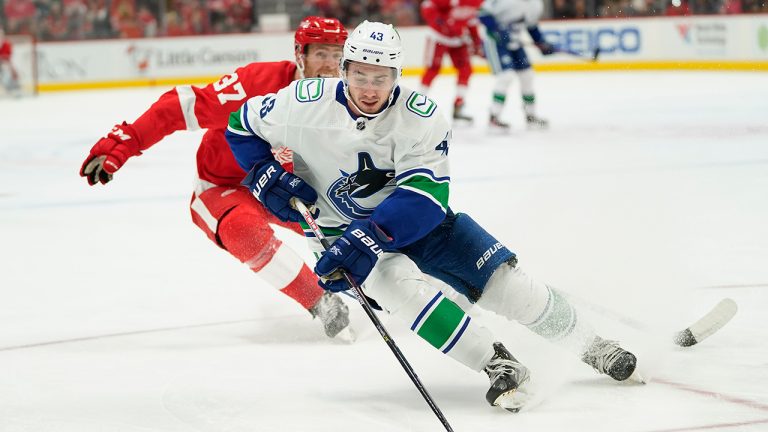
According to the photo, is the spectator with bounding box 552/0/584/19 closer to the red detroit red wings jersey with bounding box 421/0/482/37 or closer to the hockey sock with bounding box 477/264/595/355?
the red detroit red wings jersey with bounding box 421/0/482/37

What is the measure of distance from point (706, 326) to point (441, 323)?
901 millimetres

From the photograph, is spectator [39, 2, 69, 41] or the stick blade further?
spectator [39, 2, 69, 41]

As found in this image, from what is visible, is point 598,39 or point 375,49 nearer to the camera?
point 375,49

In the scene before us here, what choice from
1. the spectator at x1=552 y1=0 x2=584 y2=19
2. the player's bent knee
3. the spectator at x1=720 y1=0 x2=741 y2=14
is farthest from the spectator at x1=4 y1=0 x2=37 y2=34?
the player's bent knee

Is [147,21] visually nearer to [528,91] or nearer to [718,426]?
[528,91]

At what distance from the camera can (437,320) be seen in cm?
259

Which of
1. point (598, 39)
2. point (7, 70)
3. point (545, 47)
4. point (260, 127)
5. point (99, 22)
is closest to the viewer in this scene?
point (260, 127)

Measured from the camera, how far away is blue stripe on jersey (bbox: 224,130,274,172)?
2961mm

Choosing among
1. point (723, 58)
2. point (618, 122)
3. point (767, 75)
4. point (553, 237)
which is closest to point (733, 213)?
point (553, 237)

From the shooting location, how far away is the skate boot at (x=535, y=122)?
892cm

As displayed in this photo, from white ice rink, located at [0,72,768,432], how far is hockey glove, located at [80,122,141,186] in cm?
54

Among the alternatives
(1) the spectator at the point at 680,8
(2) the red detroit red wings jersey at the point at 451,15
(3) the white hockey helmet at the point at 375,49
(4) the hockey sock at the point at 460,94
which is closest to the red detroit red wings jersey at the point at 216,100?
(3) the white hockey helmet at the point at 375,49

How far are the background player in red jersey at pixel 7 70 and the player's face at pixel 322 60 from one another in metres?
10.4

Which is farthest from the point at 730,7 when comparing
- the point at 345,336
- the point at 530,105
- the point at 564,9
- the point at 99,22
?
the point at 345,336
